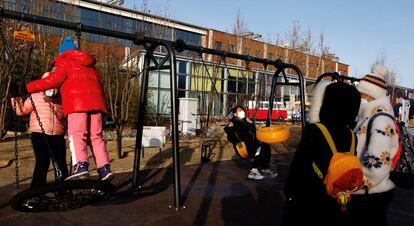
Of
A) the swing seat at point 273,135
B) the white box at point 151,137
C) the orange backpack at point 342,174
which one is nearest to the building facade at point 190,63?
the swing seat at point 273,135

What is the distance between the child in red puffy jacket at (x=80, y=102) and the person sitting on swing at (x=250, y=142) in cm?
350

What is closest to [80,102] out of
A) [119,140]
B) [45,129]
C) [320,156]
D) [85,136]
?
[85,136]

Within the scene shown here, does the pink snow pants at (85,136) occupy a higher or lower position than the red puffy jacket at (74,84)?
lower

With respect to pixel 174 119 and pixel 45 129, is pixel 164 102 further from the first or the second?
pixel 45 129

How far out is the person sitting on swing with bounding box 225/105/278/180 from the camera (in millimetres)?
7078

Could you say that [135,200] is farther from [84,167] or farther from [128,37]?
[128,37]

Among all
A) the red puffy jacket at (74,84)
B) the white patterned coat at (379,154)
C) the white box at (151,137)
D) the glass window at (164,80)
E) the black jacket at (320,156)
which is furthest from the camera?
the glass window at (164,80)

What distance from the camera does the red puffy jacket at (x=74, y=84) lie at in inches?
148

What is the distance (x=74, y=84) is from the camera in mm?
3812

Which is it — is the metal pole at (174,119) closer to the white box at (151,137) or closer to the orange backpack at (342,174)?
the orange backpack at (342,174)

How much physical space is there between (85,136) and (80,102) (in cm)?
34

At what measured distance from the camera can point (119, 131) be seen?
379 inches

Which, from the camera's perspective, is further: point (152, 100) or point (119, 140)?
point (152, 100)

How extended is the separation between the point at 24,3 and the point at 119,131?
590cm
